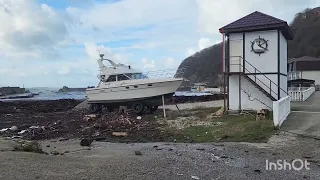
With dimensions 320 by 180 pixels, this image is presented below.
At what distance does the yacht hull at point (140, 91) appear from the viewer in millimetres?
23938

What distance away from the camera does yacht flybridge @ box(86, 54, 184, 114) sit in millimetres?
→ 24000

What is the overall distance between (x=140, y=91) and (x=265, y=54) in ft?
29.8

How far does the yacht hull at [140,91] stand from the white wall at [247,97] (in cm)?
507

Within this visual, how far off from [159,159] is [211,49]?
143m

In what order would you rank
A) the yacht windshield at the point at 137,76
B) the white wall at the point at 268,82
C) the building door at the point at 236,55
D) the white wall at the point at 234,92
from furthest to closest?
the yacht windshield at the point at 137,76 → the white wall at the point at 234,92 → the building door at the point at 236,55 → the white wall at the point at 268,82

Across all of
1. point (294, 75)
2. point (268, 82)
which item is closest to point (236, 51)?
point (268, 82)

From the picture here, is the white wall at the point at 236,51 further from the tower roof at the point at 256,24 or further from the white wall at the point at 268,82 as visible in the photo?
the white wall at the point at 268,82

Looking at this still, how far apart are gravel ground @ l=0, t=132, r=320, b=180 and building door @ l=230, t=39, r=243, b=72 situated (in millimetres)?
8809

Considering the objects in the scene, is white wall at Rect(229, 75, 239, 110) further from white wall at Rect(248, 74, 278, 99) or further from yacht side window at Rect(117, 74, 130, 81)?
yacht side window at Rect(117, 74, 130, 81)

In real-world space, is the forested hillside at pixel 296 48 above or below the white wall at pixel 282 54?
above

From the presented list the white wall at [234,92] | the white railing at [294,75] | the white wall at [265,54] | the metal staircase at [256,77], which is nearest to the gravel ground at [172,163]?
the metal staircase at [256,77]

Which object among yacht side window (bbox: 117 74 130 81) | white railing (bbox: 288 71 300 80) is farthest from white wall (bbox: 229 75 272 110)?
white railing (bbox: 288 71 300 80)

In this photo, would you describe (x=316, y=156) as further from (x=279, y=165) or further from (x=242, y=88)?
(x=242, y=88)

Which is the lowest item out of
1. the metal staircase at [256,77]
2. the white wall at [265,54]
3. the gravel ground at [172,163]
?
the gravel ground at [172,163]
